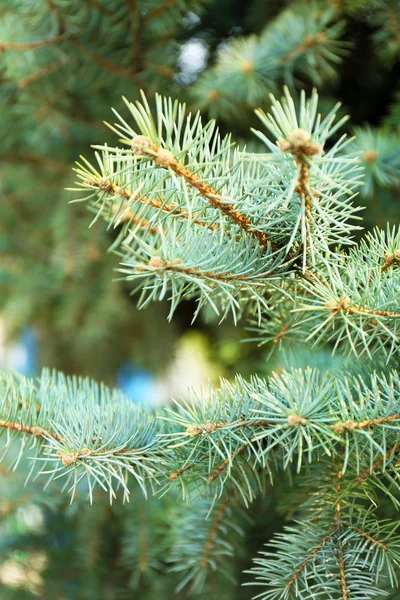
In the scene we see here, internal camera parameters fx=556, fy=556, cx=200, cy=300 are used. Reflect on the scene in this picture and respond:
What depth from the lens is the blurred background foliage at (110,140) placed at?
0.54 metres

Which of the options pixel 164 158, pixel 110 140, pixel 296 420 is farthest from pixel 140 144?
pixel 110 140

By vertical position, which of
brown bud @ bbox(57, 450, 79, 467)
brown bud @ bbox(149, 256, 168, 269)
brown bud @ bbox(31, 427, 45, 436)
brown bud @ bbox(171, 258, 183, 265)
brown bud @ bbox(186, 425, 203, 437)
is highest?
brown bud @ bbox(171, 258, 183, 265)

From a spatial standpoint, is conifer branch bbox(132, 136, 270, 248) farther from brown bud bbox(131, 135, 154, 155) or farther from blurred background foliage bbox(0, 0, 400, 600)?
blurred background foliage bbox(0, 0, 400, 600)

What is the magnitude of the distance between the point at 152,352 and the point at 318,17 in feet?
1.91

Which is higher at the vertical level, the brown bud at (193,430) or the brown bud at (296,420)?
the brown bud at (296,420)

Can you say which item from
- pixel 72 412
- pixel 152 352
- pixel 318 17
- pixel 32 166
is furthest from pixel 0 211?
pixel 72 412

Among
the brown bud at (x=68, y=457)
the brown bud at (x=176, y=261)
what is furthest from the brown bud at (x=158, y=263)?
the brown bud at (x=68, y=457)

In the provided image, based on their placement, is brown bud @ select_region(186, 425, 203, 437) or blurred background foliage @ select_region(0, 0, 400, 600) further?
blurred background foliage @ select_region(0, 0, 400, 600)

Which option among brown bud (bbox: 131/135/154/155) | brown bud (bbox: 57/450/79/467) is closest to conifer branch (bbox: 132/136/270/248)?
brown bud (bbox: 131/135/154/155)

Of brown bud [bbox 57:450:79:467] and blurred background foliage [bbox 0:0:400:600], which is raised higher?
blurred background foliage [bbox 0:0:400:600]

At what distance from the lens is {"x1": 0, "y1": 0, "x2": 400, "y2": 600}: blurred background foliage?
0.54 m

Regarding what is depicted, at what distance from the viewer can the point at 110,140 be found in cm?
75

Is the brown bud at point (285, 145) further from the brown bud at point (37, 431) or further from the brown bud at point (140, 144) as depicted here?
the brown bud at point (37, 431)

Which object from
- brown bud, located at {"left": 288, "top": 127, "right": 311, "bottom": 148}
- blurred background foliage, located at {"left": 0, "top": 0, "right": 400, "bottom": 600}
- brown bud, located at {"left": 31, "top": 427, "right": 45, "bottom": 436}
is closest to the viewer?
brown bud, located at {"left": 288, "top": 127, "right": 311, "bottom": 148}
